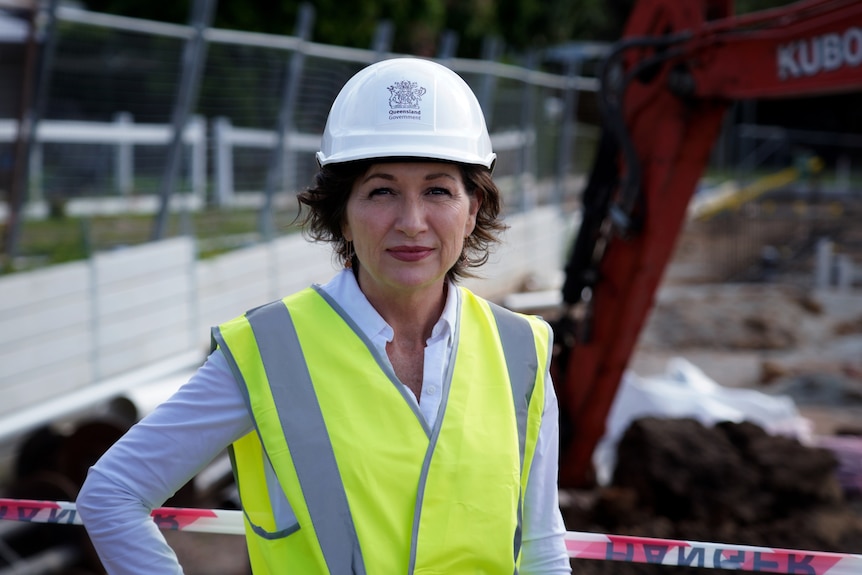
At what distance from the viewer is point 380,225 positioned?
2164 mm

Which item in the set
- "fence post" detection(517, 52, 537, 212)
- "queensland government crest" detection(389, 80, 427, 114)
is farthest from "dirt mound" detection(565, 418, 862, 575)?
"fence post" detection(517, 52, 537, 212)

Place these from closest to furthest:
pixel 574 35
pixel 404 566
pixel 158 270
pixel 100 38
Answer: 1. pixel 404 566
2. pixel 100 38
3. pixel 158 270
4. pixel 574 35

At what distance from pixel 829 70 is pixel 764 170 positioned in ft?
93.4

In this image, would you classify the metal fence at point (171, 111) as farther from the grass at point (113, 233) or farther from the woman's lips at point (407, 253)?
the woman's lips at point (407, 253)

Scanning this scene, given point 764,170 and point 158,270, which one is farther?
point 764,170

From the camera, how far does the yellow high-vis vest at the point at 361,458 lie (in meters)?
2.02

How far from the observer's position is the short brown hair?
2.26 meters

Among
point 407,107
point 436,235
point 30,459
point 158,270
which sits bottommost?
point 30,459

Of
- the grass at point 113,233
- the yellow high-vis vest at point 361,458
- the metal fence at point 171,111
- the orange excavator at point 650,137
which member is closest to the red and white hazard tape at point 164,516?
the yellow high-vis vest at point 361,458

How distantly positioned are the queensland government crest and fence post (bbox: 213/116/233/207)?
21.2ft

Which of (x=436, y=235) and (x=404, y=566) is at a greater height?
(x=436, y=235)

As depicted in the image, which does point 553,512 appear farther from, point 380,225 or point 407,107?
point 407,107

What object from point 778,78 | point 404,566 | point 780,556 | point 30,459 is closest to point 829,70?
point 778,78

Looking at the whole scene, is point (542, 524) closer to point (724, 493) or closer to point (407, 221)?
point (407, 221)
